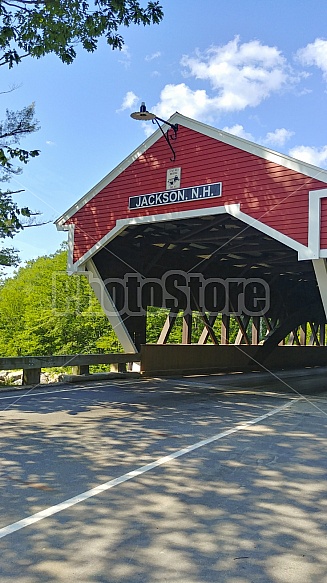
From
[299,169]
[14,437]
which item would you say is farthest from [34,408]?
[299,169]

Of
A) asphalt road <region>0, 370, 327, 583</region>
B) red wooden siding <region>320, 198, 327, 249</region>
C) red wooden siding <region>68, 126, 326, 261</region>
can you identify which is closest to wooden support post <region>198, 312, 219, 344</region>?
red wooden siding <region>68, 126, 326, 261</region>

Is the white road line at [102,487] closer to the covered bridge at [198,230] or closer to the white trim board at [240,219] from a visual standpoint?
the white trim board at [240,219]

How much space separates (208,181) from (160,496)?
30.7 feet

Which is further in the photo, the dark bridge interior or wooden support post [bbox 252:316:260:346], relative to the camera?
wooden support post [bbox 252:316:260:346]

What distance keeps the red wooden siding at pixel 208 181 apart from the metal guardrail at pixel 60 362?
309 cm

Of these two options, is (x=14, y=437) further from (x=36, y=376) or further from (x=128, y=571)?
(x=36, y=376)

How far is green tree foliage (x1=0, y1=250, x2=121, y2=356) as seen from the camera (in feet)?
121

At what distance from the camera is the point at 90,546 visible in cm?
319

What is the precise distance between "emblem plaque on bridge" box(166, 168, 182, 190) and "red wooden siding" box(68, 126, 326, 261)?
0.13 meters

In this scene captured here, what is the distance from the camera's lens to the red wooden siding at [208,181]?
11.4 meters

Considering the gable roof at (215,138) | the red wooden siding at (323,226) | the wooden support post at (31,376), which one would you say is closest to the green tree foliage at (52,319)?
the gable roof at (215,138)

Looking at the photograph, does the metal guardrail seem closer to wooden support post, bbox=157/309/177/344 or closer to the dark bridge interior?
the dark bridge interior

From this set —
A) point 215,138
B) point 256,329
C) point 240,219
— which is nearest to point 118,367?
point 240,219

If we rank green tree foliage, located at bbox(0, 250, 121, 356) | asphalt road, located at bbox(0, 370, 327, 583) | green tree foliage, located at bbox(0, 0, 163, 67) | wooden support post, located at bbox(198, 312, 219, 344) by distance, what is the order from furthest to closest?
green tree foliage, located at bbox(0, 250, 121, 356) → wooden support post, located at bbox(198, 312, 219, 344) → green tree foliage, located at bbox(0, 0, 163, 67) → asphalt road, located at bbox(0, 370, 327, 583)
